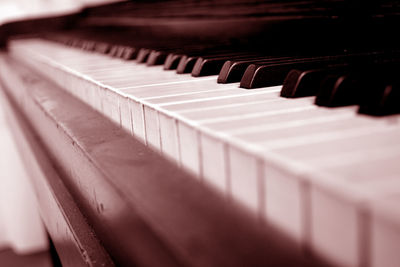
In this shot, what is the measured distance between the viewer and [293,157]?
485 mm

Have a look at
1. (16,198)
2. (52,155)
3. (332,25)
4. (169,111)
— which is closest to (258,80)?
(169,111)

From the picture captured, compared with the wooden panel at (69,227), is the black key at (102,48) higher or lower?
higher

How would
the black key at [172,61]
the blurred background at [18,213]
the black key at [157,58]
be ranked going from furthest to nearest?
the blurred background at [18,213], the black key at [157,58], the black key at [172,61]

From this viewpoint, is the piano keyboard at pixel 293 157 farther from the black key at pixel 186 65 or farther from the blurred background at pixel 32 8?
the blurred background at pixel 32 8

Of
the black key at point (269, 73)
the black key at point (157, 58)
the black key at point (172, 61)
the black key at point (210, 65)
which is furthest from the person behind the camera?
the black key at point (157, 58)

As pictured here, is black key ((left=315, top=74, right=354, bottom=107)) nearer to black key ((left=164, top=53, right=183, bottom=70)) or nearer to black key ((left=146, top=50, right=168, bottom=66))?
black key ((left=164, top=53, right=183, bottom=70))

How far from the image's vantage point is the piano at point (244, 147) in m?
0.44

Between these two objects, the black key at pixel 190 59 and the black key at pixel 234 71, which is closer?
the black key at pixel 234 71

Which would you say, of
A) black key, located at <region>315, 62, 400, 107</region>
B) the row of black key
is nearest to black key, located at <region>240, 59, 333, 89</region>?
the row of black key

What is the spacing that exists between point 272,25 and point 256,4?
0.18 metres

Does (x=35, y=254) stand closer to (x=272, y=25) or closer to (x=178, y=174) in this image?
(x=272, y=25)

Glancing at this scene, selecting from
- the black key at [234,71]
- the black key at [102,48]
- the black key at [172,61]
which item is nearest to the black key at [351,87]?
the black key at [234,71]

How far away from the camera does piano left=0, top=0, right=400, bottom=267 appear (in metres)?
0.44

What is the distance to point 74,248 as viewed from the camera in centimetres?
99
